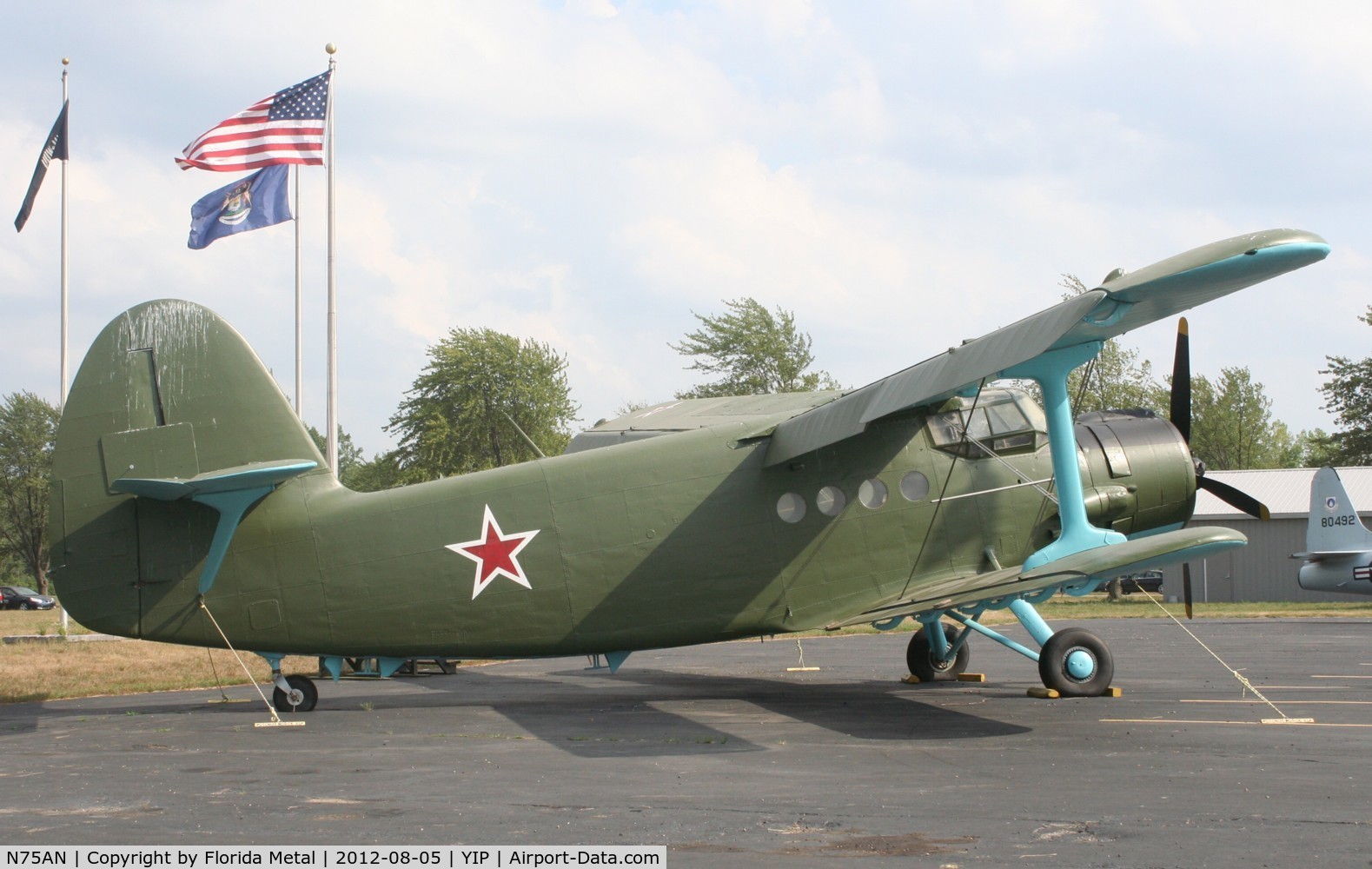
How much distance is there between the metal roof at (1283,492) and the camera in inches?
1688

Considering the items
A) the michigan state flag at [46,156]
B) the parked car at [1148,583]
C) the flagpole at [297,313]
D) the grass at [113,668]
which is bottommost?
the parked car at [1148,583]

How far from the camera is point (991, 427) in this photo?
1299 centimetres

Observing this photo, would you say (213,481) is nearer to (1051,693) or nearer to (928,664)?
(928,664)

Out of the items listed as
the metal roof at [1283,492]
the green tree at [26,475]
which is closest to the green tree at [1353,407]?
the metal roof at [1283,492]

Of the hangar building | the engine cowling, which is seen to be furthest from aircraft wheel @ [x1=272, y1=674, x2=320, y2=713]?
the hangar building

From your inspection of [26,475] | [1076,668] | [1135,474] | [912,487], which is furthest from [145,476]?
[26,475]

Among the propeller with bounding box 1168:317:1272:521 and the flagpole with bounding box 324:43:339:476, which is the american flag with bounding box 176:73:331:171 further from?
the propeller with bounding box 1168:317:1272:521

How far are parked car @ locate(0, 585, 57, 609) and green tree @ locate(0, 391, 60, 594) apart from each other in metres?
18.0

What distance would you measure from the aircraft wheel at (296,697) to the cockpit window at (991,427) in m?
7.75

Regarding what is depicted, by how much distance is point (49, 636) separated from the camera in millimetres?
27531

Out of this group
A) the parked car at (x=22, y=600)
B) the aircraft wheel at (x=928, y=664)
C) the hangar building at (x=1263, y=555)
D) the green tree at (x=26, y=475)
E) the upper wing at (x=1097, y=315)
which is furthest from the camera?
the green tree at (x=26, y=475)

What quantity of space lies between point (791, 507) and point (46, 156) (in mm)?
25675

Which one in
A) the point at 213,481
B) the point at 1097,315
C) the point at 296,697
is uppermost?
the point at 1097,315

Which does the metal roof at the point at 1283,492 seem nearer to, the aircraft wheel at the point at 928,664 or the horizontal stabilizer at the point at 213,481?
the aircraft wheel at the point at 928,664
